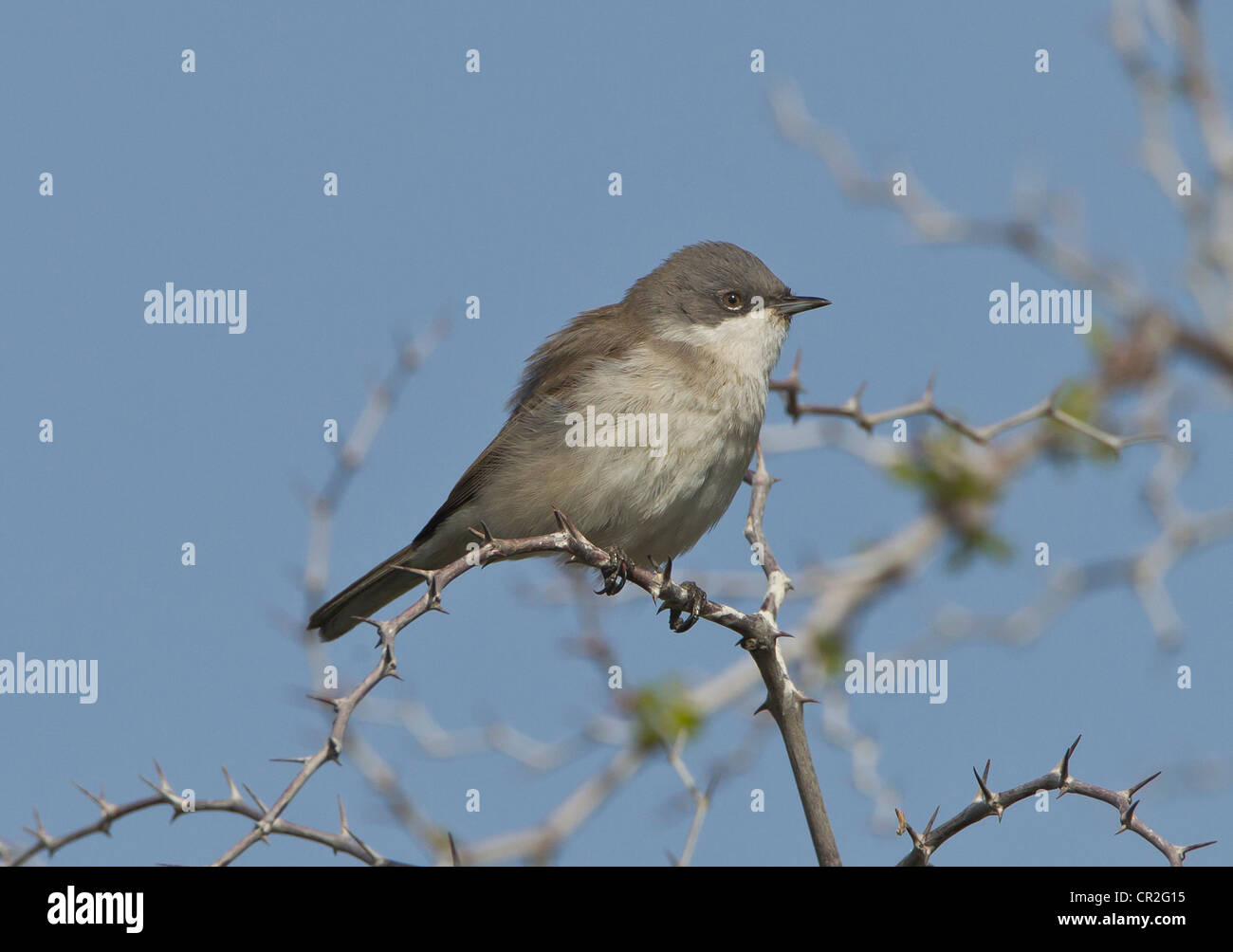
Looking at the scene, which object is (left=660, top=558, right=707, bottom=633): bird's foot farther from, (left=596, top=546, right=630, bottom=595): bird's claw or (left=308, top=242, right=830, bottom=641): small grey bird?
(left=308, top=242, right=830, bottom=641): small grey bird

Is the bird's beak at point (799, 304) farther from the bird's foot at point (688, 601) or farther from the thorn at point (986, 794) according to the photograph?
the thorn at point (986, 794)

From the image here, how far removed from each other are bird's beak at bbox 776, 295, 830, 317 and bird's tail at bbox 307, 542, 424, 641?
2.41 m

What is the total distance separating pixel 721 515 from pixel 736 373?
72 centimetres

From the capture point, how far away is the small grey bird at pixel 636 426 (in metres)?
6.77

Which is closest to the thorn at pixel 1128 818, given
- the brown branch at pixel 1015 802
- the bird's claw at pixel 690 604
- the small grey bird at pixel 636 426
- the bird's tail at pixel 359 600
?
the brown branch at pixel 1015 802

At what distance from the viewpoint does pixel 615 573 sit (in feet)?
20.4

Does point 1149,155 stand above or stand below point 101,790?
above

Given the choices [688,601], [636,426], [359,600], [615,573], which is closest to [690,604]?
[688,601]

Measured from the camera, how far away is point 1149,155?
11367mm
